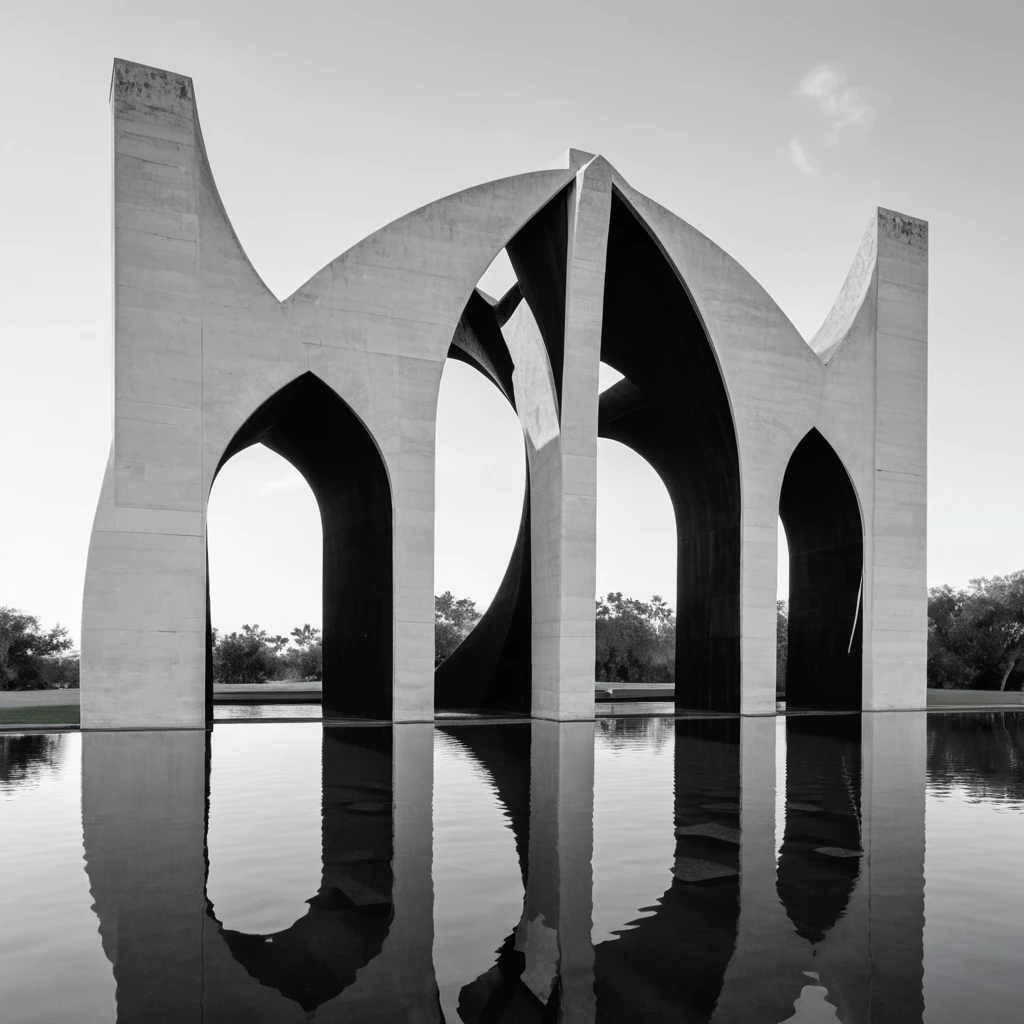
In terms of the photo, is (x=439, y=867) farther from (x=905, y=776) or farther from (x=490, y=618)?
(x=490, y=618)

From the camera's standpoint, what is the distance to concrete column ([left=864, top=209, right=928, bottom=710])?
21422 mm

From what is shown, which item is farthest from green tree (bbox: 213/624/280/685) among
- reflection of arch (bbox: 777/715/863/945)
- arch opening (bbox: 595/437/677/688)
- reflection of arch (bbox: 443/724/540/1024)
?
reflection of arch (bbox: 777/715/863/945)

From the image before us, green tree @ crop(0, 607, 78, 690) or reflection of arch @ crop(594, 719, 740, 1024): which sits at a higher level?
reflection of arch @ crop(594, 719, 740, 1024)

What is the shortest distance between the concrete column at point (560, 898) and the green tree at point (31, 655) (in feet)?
104

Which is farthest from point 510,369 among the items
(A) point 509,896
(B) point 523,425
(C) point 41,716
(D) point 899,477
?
(A) point 509,896

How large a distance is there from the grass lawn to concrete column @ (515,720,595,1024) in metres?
9.97

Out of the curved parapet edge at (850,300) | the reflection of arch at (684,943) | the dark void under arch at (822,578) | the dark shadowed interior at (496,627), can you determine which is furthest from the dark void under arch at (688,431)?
the reflection of arch at (684,943)

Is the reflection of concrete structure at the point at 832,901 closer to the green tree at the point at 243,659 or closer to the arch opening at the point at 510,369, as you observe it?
the arch opening at the point at 510,369

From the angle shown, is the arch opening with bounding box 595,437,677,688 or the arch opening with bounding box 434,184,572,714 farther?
the arch opening with bounding box 595,437,677,688

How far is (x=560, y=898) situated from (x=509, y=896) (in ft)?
0.81

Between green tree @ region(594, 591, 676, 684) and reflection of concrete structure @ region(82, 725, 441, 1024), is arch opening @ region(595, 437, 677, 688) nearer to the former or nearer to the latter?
green tree @ region(594, 591, 676, 684)

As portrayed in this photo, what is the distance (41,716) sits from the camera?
56.2 feet

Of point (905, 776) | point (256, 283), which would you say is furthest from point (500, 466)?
point (905, 776)

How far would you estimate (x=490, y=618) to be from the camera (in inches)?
866
